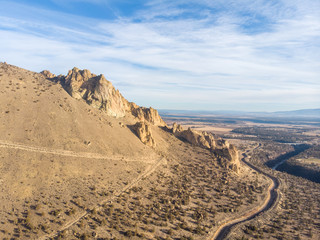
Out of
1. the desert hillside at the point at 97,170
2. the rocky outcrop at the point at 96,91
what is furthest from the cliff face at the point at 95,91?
the desert hillside at the point at 97,170

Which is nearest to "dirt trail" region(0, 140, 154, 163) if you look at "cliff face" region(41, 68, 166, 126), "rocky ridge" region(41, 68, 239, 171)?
"rocky ridge" region(41, 68, 239, 171)

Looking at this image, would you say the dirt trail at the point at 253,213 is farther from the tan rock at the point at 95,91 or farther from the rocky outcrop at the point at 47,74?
the rocky outcrop at the point at 47,74

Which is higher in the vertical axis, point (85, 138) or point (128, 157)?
point (85, 138)

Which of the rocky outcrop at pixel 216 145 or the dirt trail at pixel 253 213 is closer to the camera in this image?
the dirt trail at pixel 253 213

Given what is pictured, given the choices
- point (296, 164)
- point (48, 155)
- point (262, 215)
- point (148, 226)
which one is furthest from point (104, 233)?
point (296, 164)

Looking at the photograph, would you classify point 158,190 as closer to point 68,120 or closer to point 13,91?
point 68,120

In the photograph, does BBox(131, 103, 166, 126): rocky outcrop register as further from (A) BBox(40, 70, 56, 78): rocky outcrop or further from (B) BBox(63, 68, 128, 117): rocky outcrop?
(A) BBox(40, 70, 56, 78): rocky outcrop
